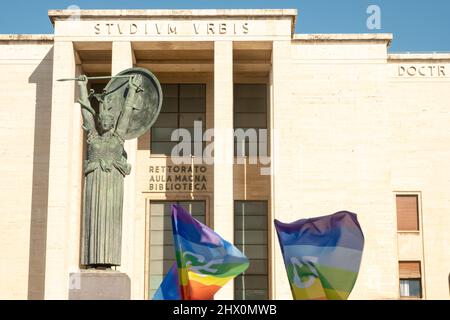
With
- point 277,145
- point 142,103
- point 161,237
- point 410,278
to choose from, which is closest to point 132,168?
point 161,237

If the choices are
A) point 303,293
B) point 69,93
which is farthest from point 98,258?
point 69,93

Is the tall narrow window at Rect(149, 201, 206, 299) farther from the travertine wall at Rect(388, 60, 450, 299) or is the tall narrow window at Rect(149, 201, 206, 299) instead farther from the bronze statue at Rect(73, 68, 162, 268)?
the bronze statue at Rect(73, 68, 162, 268)

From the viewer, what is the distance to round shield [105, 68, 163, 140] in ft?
49.9

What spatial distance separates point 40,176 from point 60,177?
2.08 meters

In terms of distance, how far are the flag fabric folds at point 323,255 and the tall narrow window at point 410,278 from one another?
720 inches

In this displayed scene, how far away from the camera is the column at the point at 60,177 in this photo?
27.9 m

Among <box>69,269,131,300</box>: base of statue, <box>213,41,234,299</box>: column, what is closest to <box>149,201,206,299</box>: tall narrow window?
<box>213,41,234,299</box>: column

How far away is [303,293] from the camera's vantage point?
12.9 metres

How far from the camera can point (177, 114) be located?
32.2 meters

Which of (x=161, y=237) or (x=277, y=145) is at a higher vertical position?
(x=277, y=145)

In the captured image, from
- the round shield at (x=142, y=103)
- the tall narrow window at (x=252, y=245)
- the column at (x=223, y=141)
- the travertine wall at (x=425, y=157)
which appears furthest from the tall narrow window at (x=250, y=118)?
the round shield at (x=142, y=103)

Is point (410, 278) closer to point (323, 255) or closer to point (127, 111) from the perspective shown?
point (323, 255)

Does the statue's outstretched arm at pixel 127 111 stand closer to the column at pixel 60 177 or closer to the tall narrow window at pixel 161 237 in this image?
the column at pixel 60 177
